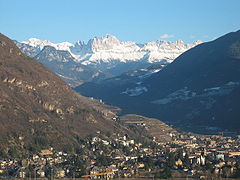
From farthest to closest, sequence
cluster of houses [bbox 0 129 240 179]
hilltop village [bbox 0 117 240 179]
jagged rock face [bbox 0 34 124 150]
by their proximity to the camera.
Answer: jagged rock face [bbox 0 34 124 150] → cluster of houses [bbox 0 129 240 179] → hilltop village [bbox 0 117 240 179]

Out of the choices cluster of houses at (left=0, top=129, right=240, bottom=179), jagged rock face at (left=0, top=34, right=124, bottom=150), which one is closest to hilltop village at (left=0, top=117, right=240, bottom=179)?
cluster of houses at (left=0, top=129, right=240, bottom=179)

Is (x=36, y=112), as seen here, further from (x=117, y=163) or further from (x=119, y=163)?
(x=119, y=163)

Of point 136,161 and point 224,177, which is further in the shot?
point 136,161

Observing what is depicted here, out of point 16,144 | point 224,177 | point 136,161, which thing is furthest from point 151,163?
point 16,144

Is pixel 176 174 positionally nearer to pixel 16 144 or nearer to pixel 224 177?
pixel 224 177

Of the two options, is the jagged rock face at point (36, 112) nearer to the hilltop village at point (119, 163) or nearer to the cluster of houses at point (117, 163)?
the hilltop village at point (119, 163)

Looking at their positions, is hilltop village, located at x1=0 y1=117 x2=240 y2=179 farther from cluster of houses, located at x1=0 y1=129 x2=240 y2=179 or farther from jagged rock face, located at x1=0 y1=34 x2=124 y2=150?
jagged rock face, located at x1=0 y1=34 x2=124 y2=150

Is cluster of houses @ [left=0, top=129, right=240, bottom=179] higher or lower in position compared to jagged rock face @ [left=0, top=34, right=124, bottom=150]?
lower
